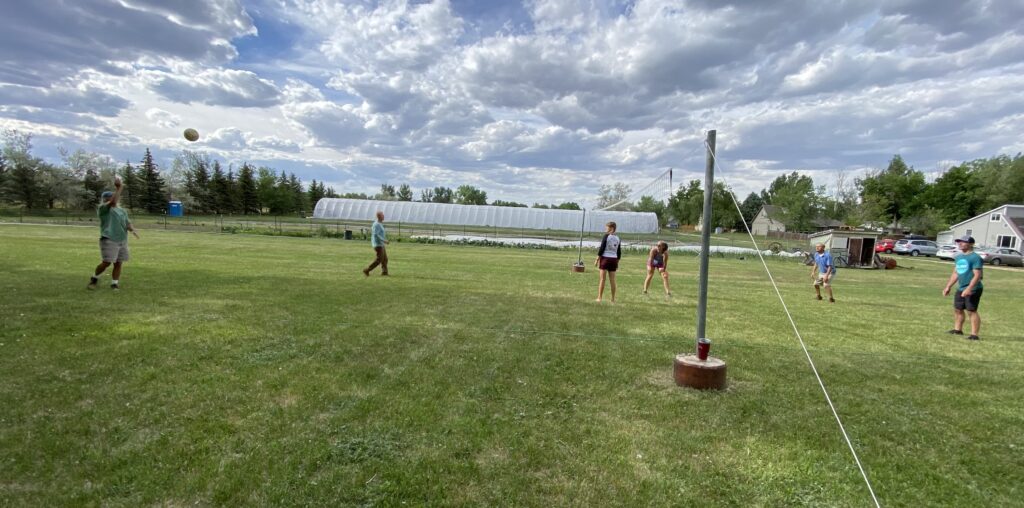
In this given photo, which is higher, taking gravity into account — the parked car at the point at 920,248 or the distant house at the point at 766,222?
the distant house at the point at 766,222

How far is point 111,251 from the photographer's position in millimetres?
8641

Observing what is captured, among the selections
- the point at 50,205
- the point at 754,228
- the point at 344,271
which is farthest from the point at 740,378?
the point at 754,228

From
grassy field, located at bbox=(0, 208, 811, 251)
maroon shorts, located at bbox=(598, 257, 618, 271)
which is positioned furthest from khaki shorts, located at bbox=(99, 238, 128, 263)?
grassy field, located at bbox=(0, 208, 811, 251)

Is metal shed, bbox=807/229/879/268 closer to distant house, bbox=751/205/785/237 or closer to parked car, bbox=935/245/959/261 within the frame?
parked car, bbox=935/245/959/261

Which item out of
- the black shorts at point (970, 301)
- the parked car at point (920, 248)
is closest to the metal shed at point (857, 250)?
the parked car at point (920, 248)

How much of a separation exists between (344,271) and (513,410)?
34.7 feet

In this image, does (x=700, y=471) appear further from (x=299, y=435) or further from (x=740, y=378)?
(x=299, y=435)

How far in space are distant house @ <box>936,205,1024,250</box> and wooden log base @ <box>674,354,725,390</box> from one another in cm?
5178

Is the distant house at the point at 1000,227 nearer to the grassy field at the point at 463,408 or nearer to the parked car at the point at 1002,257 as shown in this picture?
the parked car at the point at 1002,257

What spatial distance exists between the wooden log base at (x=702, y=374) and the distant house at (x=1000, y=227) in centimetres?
5178

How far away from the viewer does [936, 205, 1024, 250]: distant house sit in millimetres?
40875

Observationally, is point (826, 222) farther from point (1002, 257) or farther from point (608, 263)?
point (608, 263)

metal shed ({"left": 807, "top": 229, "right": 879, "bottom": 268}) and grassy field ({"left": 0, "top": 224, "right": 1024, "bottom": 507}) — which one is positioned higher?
metal shed ({"left": 807, "top": 229, "right": 879, "bottom": 268})

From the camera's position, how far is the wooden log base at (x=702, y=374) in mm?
4965
